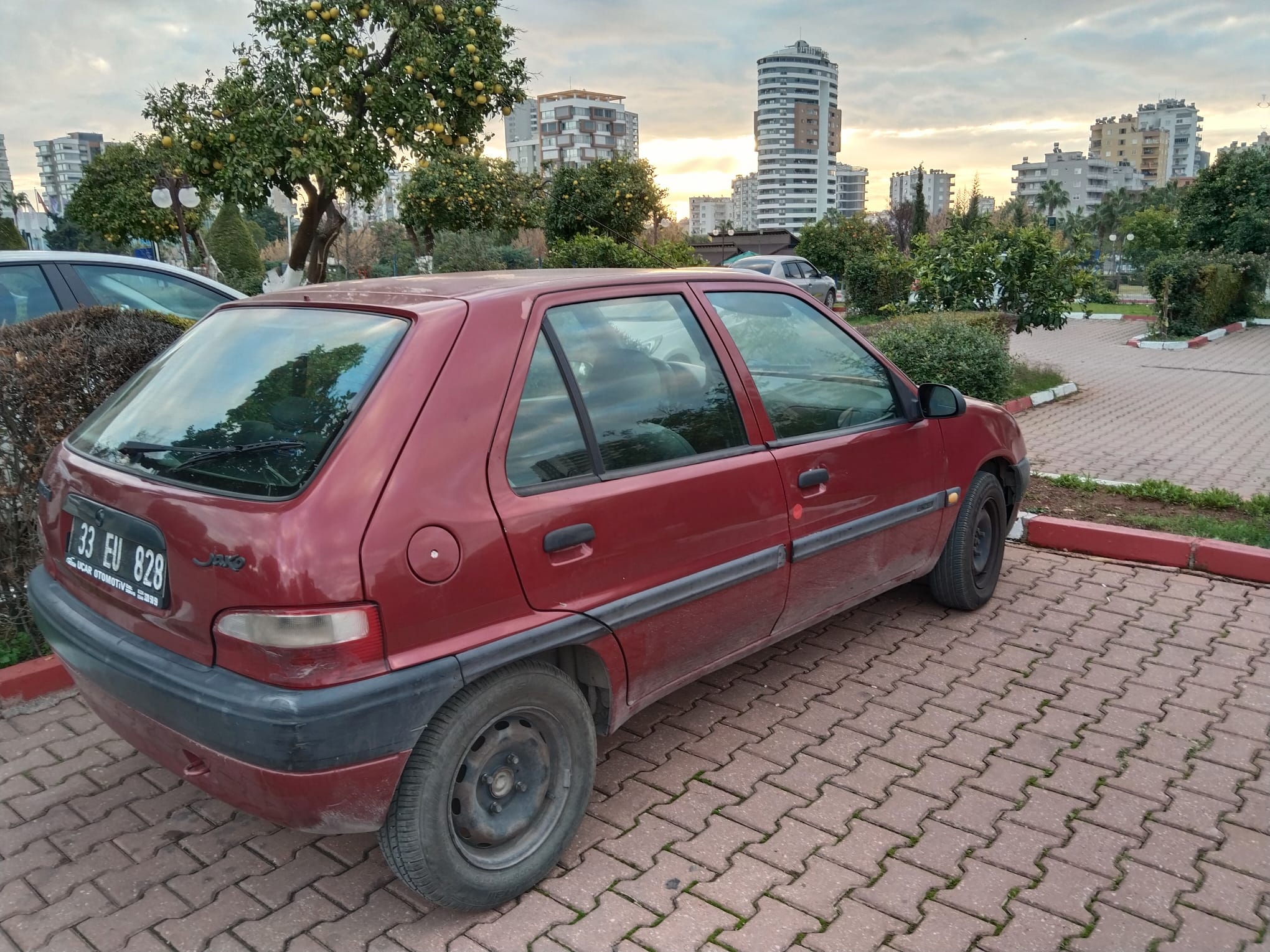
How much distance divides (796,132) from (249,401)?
181925 millimetres

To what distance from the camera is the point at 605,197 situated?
92.8 feet

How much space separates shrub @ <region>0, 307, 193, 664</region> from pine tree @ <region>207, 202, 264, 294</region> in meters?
30.5

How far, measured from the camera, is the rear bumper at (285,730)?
7.22ft

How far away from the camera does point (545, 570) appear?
102 inches

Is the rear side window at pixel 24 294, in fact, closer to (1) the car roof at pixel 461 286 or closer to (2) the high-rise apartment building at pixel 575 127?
(1) the car roof at pixel 461 286

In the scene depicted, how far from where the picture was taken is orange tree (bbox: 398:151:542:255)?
2972cm

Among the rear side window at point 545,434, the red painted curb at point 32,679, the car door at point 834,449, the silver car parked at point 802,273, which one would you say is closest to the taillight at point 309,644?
the rear side window at point 545,434

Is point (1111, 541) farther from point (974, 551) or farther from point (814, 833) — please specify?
point (814, 833)

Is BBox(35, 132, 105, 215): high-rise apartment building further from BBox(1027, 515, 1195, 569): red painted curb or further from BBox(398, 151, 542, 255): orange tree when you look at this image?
BBox(1027, 515, 1195, 569): red painted curb

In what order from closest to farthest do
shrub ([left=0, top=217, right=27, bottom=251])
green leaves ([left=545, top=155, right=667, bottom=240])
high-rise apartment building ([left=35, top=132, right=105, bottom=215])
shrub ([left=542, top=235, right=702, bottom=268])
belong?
shrub ([left=542, top=235, right=702, bottom=268])
green leaves ([left=545, top=155, right=667, bottom=240])
shrub ([left=0, top=217, right=27, bottom=251])
high-rise apartment building ([left=35, top=132, right=105, bottom=215])

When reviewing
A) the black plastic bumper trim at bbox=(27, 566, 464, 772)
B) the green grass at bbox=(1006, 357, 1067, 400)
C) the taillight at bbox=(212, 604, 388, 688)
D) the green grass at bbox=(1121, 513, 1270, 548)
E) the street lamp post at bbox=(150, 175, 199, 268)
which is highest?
the street lamp post at bbox=(150, 175, 199, 268)

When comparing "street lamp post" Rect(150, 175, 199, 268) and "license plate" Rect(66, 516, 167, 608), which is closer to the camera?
"license plate" Rect(66, 516, 167, 608)

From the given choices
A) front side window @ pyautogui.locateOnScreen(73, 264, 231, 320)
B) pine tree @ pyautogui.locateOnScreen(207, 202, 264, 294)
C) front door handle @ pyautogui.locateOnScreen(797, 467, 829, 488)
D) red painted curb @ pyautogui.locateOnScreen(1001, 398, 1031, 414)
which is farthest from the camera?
pine tree @ pyautogui.locateOnScreen(207, 202, 264, 294)

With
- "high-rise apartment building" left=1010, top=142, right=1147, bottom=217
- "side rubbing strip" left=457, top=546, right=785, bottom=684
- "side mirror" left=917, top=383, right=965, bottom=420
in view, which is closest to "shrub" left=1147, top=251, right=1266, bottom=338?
"side mirror" left=917, top=383, right=965, bottom=420
